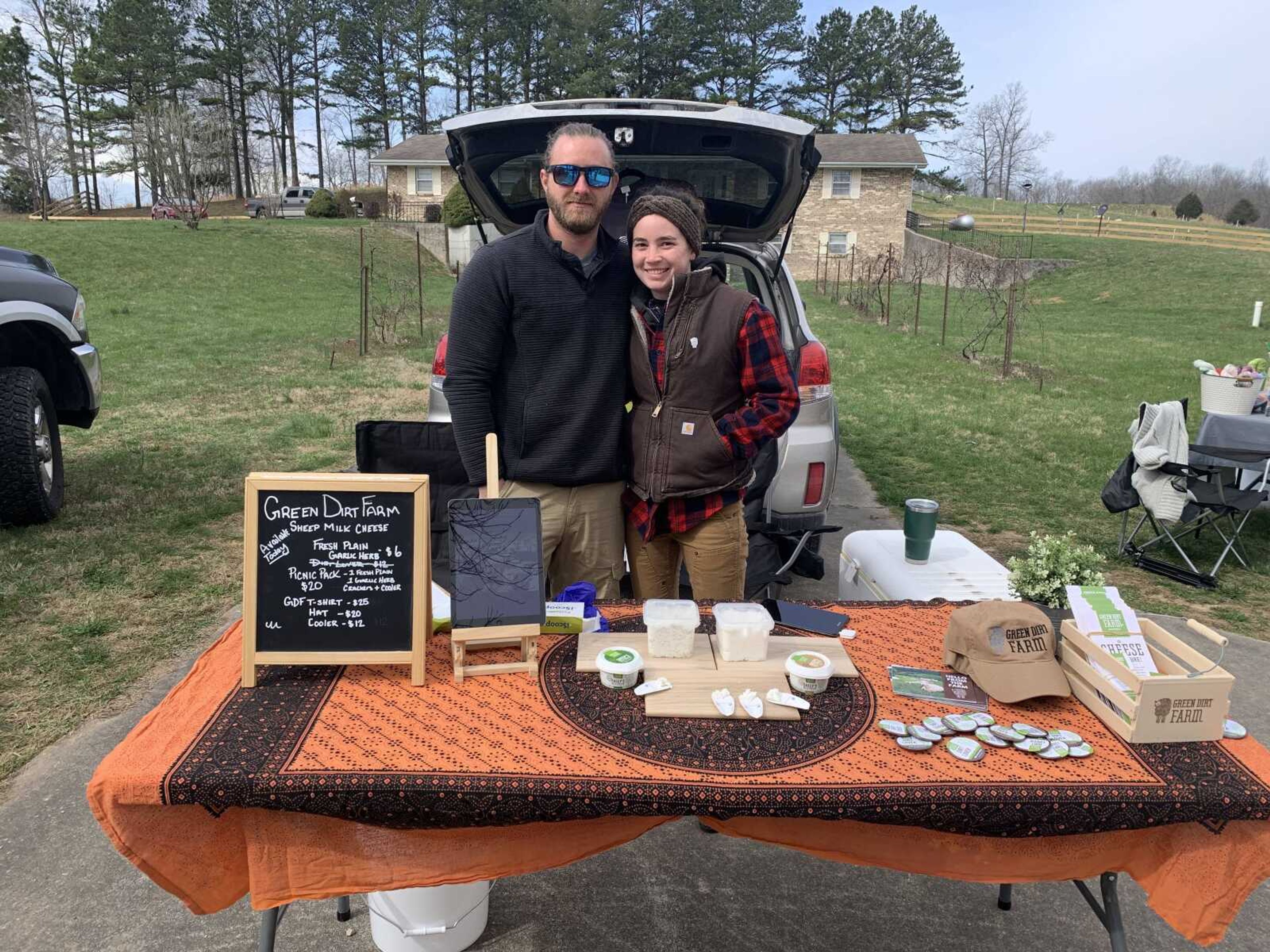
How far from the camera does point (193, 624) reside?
3770 millimetres

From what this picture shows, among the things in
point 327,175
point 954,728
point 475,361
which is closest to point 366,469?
point 475,361

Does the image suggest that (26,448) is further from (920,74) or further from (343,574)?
(920,74)

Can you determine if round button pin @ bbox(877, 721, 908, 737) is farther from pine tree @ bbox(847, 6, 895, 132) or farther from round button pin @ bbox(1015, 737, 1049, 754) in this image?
pine tree @ bbox(847, 6, 895, 132)

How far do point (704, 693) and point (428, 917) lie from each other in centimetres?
88

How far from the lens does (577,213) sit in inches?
82.0

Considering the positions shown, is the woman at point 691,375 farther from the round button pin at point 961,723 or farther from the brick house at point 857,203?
the brick house at point 857,203

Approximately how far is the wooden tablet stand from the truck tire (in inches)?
151

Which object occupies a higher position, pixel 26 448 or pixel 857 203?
pixel 857 203

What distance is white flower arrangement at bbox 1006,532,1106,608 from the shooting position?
1.85 metres

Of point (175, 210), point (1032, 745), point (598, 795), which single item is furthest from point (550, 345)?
point (175, 210)

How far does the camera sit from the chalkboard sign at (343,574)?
1.67 meters

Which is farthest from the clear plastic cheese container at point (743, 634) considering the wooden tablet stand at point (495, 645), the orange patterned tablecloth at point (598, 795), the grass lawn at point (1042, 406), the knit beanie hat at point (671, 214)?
the grass lawn at point (1042, 406)

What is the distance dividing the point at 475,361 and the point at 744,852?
158 cm

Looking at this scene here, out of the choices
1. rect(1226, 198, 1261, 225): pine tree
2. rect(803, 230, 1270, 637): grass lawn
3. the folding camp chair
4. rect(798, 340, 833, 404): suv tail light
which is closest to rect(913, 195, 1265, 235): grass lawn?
rect(1226, 198, 1261, 225): pine tree
